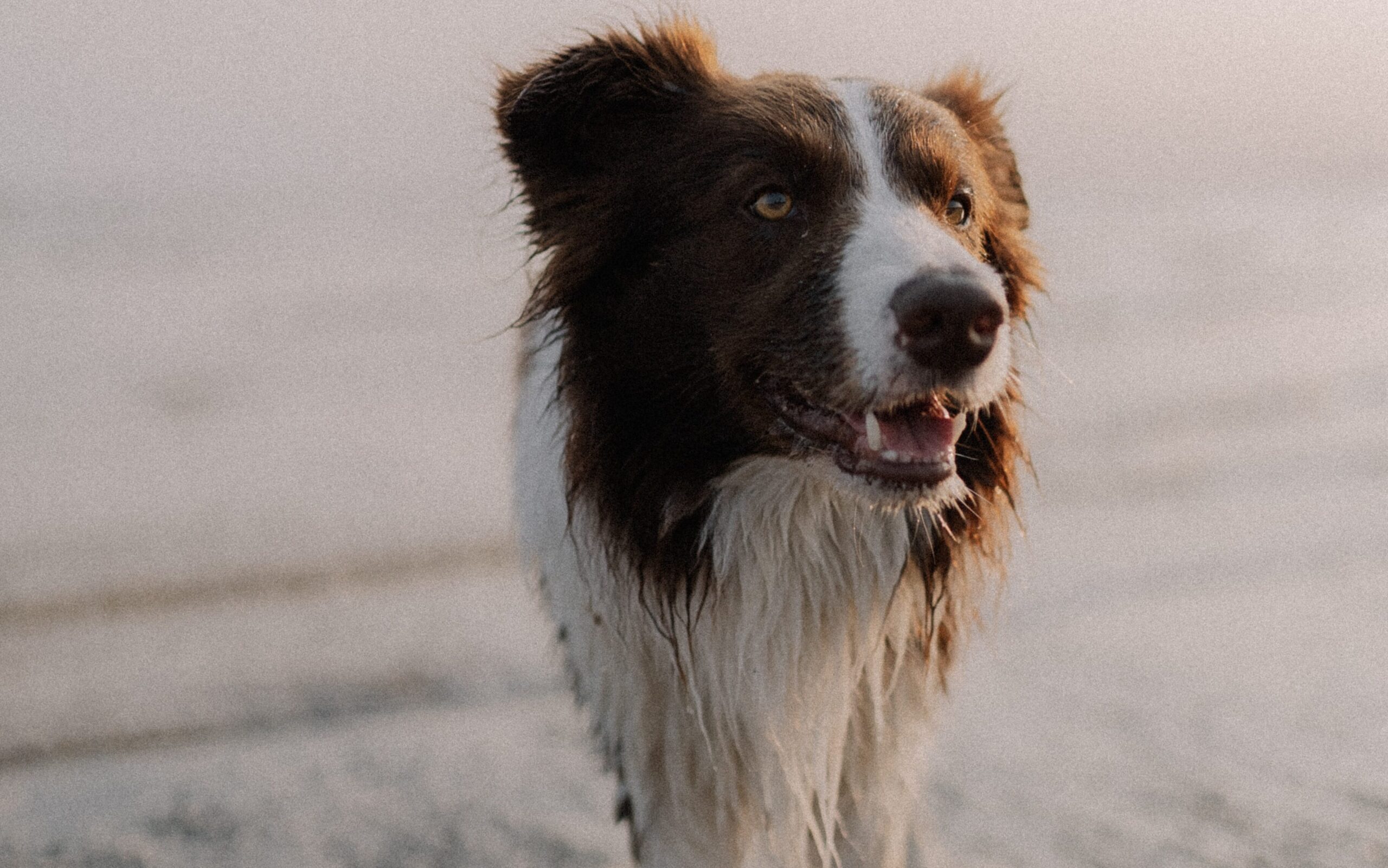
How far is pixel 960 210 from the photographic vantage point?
9.70 ft

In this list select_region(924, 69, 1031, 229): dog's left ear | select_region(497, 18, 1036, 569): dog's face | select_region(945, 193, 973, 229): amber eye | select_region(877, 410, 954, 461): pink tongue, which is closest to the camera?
select_region(497, 18, 1036, 569): dog's face

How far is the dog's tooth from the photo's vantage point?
101 inches

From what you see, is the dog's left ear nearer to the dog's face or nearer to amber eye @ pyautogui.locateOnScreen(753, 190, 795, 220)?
the dog's face

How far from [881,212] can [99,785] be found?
3033 millimetres

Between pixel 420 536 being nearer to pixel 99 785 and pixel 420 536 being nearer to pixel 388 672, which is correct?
pixel 388 672

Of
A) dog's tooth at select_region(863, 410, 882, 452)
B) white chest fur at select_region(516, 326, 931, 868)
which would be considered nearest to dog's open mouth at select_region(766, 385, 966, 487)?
dog's tooth at select_region(863, 410, 882, 452)

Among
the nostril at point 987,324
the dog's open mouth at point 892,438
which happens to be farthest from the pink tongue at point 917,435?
the nostril at point 987,324

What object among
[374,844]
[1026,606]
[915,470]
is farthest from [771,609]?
[1026,606]

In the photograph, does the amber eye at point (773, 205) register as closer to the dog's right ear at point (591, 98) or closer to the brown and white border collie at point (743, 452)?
the brown and white border collie at point (743, 452)

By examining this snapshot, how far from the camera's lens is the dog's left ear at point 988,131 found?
3492mm

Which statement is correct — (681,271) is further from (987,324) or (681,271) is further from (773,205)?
(987,324)

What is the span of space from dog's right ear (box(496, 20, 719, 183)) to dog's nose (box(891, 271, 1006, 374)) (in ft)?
3.44

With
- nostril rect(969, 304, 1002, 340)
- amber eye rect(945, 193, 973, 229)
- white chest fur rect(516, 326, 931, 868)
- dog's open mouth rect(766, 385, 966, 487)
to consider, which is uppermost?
amber eye rect(945, 193, 973, 229)

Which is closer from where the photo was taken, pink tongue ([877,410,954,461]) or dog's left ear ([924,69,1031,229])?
pink tongue ([877,410,954,461])
